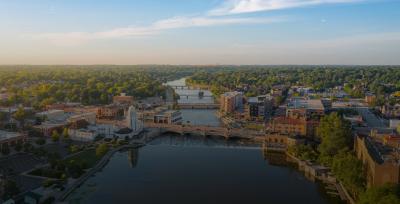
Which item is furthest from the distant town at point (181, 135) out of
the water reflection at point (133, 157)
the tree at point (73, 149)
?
the water reflection at point (133, 157)

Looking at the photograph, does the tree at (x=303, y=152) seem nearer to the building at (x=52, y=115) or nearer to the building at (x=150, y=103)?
the building at (x=52, y=115)

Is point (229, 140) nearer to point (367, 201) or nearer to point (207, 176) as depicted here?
point (207, 176)

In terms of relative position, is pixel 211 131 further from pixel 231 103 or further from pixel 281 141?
pixel 231 103

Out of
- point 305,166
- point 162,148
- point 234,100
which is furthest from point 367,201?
point 234,100

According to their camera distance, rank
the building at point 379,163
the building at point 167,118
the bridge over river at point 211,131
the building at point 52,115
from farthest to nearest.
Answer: the building at point 167,118
the building at point 52,115
the bridge over river at point 211,131
the building at point 379,163

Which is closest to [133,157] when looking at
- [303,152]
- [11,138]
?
[11,138]

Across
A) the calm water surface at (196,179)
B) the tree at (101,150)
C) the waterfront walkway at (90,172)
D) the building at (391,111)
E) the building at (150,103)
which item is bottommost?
Answer: the calm water surface at (196,179)

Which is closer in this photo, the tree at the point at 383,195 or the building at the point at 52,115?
the tree at the point at 383,195

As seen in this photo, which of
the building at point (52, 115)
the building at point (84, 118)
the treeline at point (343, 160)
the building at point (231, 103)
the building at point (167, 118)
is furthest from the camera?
the building at point (231, 103)
